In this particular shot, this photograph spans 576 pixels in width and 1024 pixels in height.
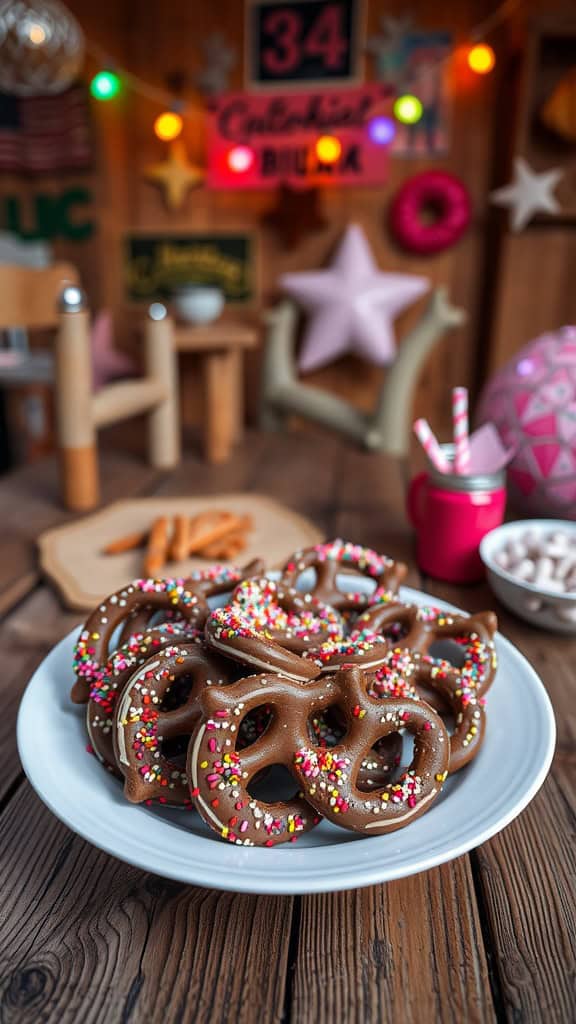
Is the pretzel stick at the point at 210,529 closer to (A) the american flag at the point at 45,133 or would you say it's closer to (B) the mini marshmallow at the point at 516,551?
(B) the mini marshmallow at the point at 516,551

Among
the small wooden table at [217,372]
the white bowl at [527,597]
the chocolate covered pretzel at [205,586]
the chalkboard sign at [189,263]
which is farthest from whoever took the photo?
the chalkboard sign at [189,263]

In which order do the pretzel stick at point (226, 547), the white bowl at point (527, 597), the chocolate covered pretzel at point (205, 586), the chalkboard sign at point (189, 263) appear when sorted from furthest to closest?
the chalkboard sign at point (189, 263) < the pretzel stick at point (226, 547) < the white bowl at point (527, 597) < the chocolate covered pretzel at point (205, 586)

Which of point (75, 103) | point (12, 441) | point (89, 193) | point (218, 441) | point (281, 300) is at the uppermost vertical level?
point (75, 103)

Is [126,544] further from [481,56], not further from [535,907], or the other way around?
[481,56]

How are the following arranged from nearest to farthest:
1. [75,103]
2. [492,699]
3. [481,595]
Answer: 1. [492,699]
2. [481,595]
3. [75,103]

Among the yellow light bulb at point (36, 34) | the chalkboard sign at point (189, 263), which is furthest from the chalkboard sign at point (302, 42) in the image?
the yellow light bulb at point (36, 34)

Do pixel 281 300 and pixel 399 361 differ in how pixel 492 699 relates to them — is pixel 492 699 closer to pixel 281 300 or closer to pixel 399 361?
pixel 399 361

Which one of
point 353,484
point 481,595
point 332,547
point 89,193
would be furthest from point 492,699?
point 89,193
